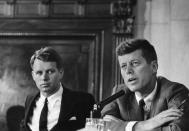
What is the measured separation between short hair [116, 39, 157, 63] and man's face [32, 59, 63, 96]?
0.89 metres

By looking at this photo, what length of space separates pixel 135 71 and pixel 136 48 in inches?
6.7

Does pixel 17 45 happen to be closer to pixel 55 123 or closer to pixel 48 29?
pixel 48 29

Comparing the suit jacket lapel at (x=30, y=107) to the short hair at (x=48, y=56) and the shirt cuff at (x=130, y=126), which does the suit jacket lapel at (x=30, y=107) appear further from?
the shirt cuff at (x=130, y=126)

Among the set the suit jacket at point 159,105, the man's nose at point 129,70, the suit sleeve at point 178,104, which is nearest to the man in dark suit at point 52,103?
the suit jacket at point 159,105

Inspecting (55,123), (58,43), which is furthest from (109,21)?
(55,123)

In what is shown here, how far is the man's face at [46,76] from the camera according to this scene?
12.6 ft

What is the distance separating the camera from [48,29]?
572cm

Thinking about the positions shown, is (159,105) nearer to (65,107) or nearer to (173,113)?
(173,113)

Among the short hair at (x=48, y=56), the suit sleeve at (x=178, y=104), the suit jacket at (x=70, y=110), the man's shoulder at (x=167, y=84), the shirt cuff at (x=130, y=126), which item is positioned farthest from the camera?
the short hair at (x=48, y=56)

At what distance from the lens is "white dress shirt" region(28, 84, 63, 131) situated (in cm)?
381

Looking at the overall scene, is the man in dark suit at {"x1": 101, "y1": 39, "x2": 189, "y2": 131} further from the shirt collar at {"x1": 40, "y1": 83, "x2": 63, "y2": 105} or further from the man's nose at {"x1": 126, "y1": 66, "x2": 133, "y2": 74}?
the shirt collar at {"x1": 40, "y1": 83, "x2": 63, "y2": 105}

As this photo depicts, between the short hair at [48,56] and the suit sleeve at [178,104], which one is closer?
the suit sleeve at [178,104]

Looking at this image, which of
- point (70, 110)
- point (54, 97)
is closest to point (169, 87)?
point (70, 110)

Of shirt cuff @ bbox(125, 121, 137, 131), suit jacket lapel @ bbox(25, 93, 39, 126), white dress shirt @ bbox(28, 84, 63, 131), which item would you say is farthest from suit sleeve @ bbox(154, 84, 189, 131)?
suit jacket lapel @ bbox(25, 93, 39, 126)
